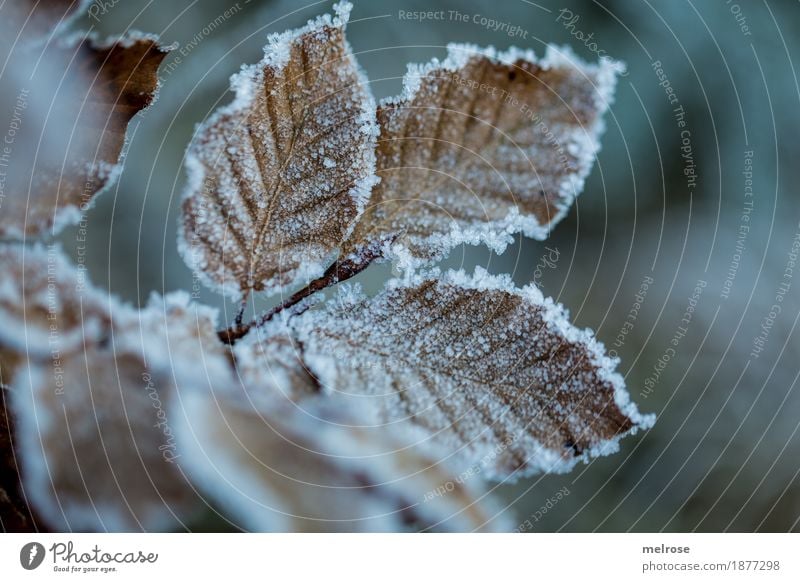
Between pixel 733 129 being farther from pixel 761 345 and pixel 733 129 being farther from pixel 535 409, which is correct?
pixel 535 409

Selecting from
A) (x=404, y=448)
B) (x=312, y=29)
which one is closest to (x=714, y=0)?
(x=312, y=29)
